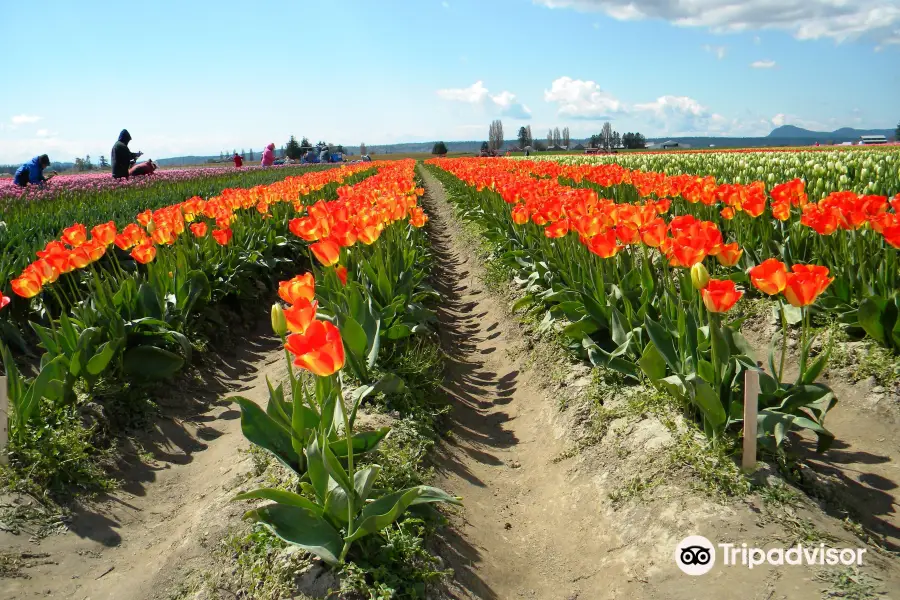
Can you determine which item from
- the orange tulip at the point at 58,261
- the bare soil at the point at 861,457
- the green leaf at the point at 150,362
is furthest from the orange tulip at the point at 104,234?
the bare soil at the point at 861,457

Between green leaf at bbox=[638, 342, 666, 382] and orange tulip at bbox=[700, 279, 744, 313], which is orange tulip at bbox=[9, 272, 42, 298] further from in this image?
orange tulip at bbox=[700, 279, 744, 313]

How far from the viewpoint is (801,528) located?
8.50 ft

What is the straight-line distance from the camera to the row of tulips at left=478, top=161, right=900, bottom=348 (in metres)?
4.07

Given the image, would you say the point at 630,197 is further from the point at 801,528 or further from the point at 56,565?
the point at 56,565

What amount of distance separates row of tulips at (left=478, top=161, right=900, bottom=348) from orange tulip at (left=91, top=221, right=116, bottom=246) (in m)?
3.45

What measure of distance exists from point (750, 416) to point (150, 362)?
13.8ft

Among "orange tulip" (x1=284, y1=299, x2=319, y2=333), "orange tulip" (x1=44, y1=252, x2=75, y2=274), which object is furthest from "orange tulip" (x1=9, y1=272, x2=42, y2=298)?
"orange tulip" (x1=284, y1=299, x2=319, y2=333)

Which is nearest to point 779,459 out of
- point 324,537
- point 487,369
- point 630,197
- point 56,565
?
point 324,537

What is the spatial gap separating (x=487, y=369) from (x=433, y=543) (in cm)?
288

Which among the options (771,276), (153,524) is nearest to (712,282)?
(771,276)

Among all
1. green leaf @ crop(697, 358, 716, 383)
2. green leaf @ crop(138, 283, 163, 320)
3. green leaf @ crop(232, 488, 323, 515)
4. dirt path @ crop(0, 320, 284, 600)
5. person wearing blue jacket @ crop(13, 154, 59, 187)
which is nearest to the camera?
green leaf @ crop(232, 488, 323, 515)

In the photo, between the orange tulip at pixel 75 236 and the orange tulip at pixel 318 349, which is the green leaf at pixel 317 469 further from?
the orange tulip at pixel 75 236

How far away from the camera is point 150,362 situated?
4.86 metres

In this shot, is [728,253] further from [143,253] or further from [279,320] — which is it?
[143,253]
